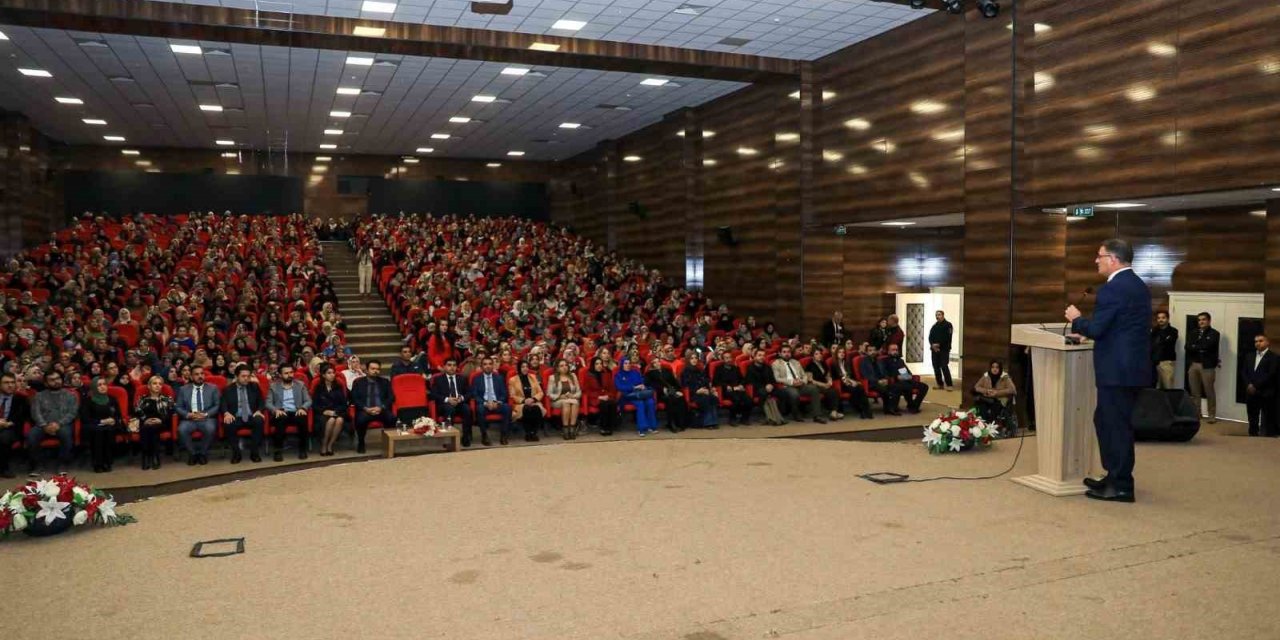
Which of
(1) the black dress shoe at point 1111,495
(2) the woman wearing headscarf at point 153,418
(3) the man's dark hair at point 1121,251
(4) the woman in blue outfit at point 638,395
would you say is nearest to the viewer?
(3) the man's dark hair at point 1121,251

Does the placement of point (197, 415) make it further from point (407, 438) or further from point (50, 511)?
point (50, 511)

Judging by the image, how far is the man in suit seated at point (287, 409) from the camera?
8.88 meters

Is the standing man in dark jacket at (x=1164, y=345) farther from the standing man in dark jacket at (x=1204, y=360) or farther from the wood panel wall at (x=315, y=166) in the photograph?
the wood panel wall at (x=315, y=166)

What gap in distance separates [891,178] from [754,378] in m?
3.52

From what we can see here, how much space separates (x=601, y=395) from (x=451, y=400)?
1.79m

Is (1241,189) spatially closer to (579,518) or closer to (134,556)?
(579,518)

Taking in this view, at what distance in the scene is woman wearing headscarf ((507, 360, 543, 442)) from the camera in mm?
9883

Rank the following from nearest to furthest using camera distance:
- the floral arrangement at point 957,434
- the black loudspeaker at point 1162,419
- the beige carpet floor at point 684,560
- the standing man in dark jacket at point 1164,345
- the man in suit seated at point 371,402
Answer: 1. the beige carpet floor at point 684,560
2. the floral arrangement at point 957,434
3. the black loudspeaker at point 1162,419
4. the man in suit seated at point 371,402
5. the standing man in dark jacket at point 1164,345

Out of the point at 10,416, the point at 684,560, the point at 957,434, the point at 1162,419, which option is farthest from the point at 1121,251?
the point at 10,416

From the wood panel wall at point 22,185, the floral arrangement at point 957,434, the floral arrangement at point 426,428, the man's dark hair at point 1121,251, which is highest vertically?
the wood panel wall at point 22,185

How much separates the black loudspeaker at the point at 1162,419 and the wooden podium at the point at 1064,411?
70.9 inches

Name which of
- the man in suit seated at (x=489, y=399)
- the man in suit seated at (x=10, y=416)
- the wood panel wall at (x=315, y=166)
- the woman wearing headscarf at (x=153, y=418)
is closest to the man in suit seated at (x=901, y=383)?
the man in suit seated at (x=489, y=399)

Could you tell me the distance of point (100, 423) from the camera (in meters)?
8.31

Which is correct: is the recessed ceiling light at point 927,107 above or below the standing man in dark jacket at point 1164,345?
above
